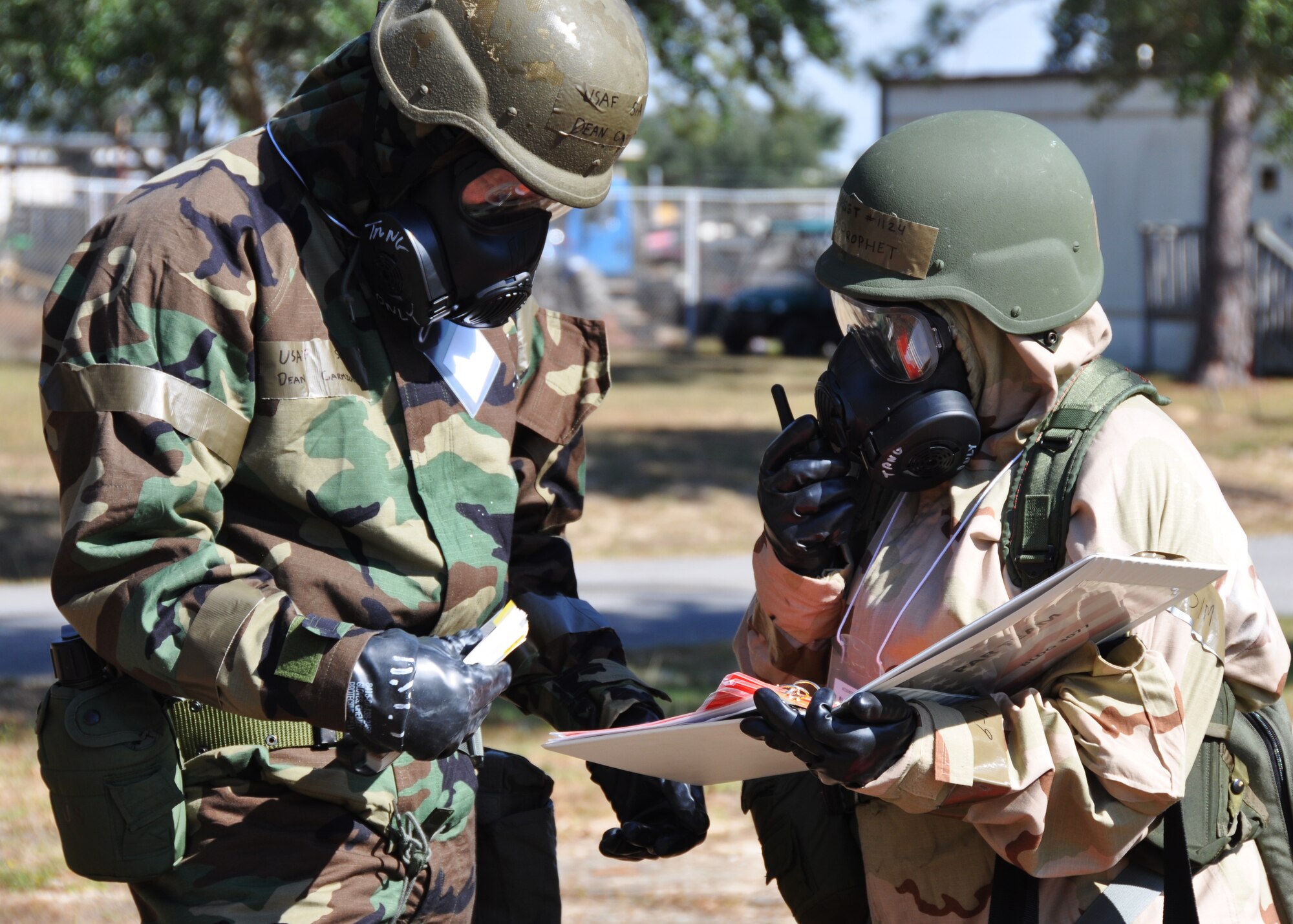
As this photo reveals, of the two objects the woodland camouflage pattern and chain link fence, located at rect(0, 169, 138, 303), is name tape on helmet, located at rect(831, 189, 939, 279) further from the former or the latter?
chain link fence, located at rect(0, 169, 138, 303)

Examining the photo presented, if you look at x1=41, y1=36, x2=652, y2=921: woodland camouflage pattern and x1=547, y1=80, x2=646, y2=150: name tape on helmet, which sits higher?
x1=547, y1=80, x2=646, y2=150: name tape on helmet

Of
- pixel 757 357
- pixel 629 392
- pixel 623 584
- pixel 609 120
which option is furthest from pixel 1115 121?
pixel 609 120

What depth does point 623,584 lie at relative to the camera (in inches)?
341

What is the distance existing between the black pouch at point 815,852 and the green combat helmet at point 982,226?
2.87ft

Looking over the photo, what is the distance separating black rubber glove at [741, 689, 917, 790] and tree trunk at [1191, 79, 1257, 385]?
51.1ft

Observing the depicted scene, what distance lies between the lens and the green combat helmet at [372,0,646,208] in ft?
7.52

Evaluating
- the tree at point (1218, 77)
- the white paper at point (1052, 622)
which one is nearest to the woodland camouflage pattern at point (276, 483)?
the white paper at point (1052, 622)

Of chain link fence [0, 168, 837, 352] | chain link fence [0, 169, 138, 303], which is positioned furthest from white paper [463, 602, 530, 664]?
chain link fence [0, 168, 837, 352]

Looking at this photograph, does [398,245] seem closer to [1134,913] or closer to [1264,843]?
[1134,913]

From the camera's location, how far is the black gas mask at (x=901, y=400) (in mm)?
2215

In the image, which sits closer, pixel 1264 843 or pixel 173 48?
pixel 1264 843

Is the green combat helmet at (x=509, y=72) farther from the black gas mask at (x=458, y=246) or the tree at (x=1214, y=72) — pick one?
the tree at (x=1214, y=72)

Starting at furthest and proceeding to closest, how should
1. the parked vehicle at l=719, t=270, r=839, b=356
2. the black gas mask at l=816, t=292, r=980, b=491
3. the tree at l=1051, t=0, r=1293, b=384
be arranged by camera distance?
the parked vehicle at l=719, t=270, r=839, b=356, the tree at l=1051, t=0, r=1293, b=384, the black gas mask at l=816, t=292, r=980, b=491

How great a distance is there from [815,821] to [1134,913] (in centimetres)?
57
